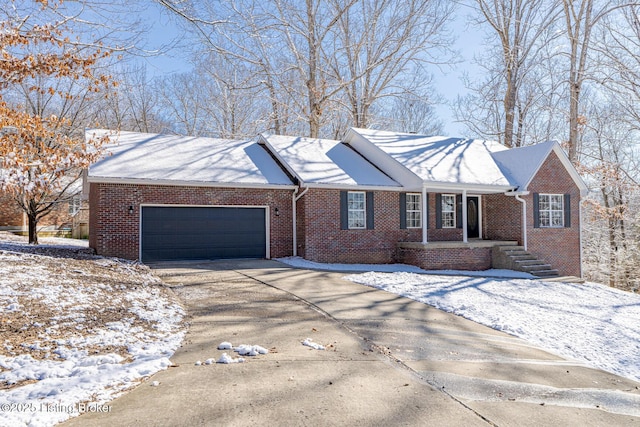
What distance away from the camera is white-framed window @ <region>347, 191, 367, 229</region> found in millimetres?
14625

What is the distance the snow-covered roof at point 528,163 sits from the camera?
620 inches

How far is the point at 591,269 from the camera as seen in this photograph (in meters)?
24.6

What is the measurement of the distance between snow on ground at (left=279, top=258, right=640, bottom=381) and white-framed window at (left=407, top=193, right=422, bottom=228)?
3190mm

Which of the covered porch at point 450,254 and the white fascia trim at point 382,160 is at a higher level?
the white fascia trim at point 382,160

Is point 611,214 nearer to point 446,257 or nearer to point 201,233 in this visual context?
point 446,257

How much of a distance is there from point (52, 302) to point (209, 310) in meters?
2.20

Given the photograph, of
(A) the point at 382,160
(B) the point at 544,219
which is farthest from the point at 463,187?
(B) the point at 544,219

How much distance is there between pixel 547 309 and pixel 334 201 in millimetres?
7396

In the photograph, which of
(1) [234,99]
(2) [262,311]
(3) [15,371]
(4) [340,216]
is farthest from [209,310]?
(1) [234,99]

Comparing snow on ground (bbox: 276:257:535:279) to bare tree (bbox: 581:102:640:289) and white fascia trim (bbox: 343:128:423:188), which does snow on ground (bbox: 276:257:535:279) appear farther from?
bare tree (bbox: 581:102:640:289)

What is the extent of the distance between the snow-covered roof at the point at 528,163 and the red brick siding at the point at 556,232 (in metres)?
0.22

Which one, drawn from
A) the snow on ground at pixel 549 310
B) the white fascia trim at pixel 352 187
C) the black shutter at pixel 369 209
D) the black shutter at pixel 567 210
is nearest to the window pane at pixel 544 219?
the black shutter at pixel 567 210

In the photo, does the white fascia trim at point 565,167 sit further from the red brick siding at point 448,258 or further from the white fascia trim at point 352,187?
the white fascia trim at point 352,187

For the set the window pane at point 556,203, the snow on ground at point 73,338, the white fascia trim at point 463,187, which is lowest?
the snow on ground at point 73,338
